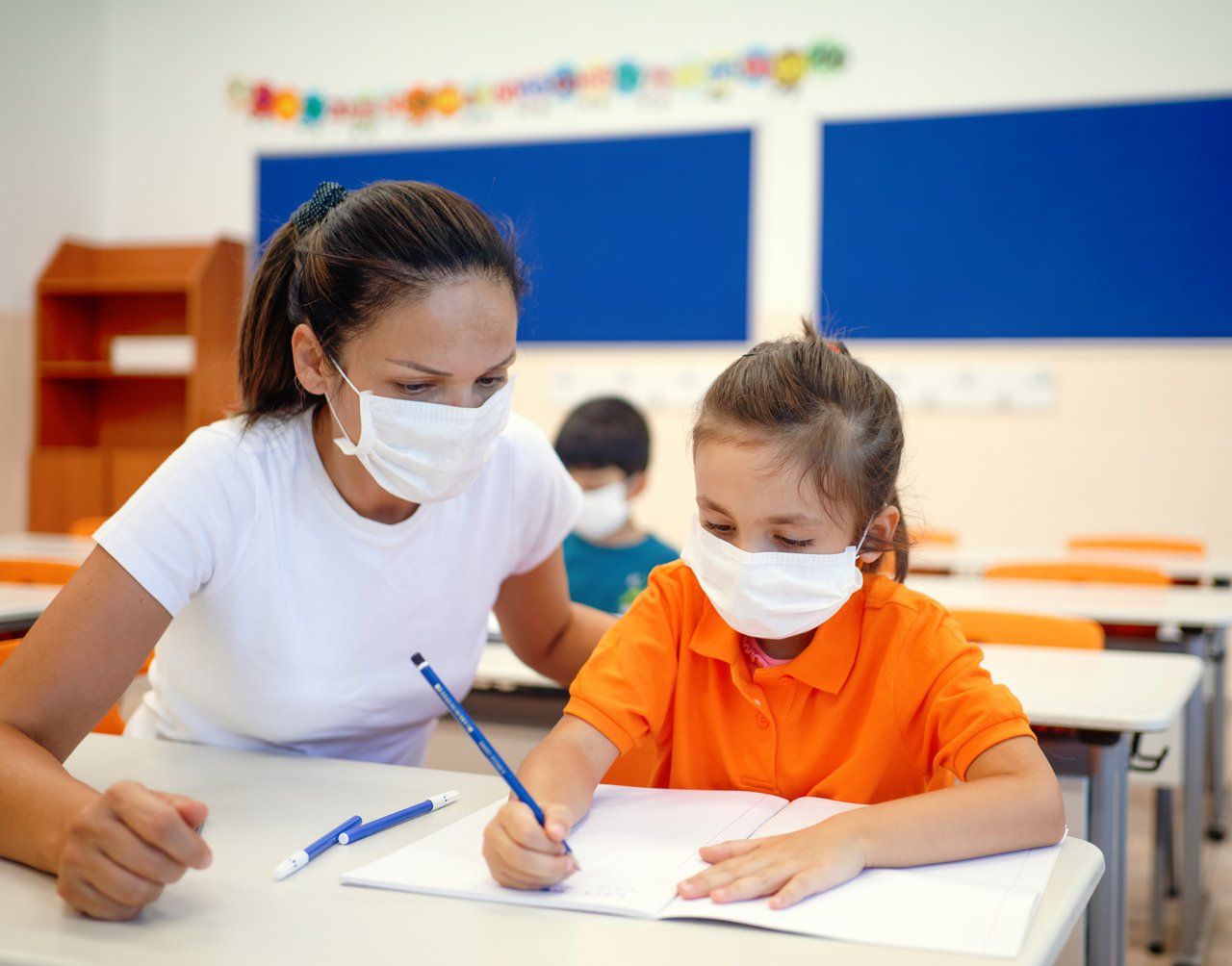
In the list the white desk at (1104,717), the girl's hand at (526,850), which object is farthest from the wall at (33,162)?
the girl's hand at (526,850)

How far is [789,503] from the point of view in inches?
46.8

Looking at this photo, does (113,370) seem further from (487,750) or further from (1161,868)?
(487,750)

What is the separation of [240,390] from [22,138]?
17.9 feet

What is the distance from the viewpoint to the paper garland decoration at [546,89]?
5.38 meters

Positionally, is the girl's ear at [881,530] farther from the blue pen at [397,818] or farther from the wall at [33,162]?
the wall at [33,162]

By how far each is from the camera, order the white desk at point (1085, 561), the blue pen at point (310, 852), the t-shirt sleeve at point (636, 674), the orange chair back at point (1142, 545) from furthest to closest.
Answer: the orange chair back at point (1142, 545) → the white desk at point (1085, 561) → the t-shirt sleeve at point (636, 674) → the blue pen at point (310, 852)

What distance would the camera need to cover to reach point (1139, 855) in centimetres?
310

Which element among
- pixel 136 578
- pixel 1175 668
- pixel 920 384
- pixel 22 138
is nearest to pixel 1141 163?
pixel 920 384

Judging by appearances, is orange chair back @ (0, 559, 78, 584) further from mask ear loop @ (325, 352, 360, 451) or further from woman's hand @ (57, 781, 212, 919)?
woman's hand @ (57, 781, 212, 919)

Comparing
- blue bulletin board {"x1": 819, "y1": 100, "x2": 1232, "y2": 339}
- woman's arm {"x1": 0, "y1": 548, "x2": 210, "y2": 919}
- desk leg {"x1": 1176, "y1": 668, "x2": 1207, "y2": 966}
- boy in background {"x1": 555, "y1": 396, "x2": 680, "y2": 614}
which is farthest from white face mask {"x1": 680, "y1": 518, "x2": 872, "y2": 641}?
blue bulletin board {"x1": 819, "y1": 100, "x2": 1232, "y2": 339}

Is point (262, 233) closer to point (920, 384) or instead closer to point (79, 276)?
point (79, 276)

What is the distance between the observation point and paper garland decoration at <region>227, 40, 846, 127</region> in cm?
538

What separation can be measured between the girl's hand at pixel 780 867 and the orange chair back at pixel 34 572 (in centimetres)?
227

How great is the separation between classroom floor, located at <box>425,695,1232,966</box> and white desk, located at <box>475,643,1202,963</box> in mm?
143
